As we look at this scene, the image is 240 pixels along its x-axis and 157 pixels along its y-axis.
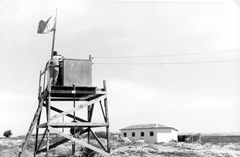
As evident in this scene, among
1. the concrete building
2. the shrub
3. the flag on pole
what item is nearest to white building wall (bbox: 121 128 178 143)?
the concrete building

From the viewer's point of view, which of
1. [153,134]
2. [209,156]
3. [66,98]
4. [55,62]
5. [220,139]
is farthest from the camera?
[220,139]

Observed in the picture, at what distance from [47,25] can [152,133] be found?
4260cm

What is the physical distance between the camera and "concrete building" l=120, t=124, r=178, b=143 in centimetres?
5352

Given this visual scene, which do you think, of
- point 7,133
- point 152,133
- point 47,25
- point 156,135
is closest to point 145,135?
point 152,133

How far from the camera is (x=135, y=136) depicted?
5619 centimetres

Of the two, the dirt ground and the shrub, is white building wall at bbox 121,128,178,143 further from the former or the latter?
the shrub

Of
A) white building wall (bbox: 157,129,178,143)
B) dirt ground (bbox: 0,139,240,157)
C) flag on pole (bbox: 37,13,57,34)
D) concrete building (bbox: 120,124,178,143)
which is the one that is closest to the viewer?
flag on pole (bbox: 37,13,57,34)

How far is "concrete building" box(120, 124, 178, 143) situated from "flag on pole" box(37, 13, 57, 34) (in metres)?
41.8

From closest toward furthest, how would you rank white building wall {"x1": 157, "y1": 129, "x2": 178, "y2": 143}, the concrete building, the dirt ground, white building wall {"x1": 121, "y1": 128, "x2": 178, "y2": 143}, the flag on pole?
1. the flag on pole
2. the dirt ground
3. white building wall {"x1": 121, "y1": 128, "x2": 178, "y2": 143}
4. the concrete building
5. white building wall {"x1": 157, "y1": 129, "x2": 178, "y2": 143}

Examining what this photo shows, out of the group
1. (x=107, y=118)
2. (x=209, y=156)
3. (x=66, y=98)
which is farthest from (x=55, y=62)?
(x=209, y=156)

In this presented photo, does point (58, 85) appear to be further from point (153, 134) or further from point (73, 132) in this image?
point (153, 134)

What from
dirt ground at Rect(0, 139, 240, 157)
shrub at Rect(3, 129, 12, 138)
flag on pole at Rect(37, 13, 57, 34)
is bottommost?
dirt ground at Rect(0, 139, 240, 157)

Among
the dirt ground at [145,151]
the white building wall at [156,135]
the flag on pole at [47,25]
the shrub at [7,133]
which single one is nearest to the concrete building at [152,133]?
the white building wall at [156,135]

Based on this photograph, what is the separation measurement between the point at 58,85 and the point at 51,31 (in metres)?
2.29
